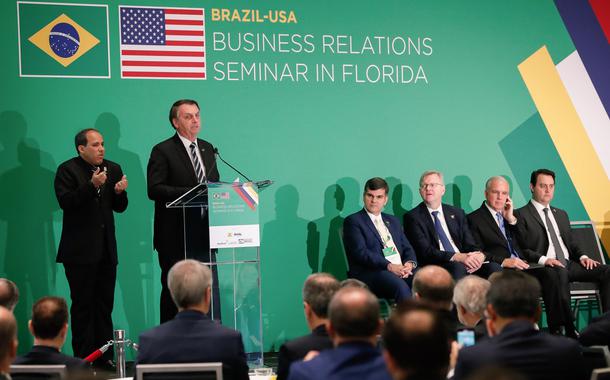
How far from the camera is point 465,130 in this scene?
7977 mm

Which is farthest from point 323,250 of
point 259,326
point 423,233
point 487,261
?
point 259,326

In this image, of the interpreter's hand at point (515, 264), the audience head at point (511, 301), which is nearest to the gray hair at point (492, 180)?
the interpreter's hand at point (515, 264)

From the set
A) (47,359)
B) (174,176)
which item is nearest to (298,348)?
(47,359)

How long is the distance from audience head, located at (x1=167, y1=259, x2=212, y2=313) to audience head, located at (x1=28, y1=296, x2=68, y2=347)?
1.56 ft

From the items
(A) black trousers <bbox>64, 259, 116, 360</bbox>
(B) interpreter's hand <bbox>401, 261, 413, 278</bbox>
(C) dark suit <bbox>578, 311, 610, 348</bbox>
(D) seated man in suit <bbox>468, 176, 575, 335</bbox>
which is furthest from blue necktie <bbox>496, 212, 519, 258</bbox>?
(A) black trousers <bbox>64, 259, 116, 360</bbox>

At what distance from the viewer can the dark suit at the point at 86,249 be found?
20.0 feet

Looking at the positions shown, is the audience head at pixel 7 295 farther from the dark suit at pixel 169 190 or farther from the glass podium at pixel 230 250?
the dark suit at pixel 169 190

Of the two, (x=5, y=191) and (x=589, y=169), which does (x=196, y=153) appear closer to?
(x=5, y=191)

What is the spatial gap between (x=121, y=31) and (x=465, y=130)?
339 centimetres

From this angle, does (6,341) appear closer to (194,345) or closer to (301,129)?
(194,345)

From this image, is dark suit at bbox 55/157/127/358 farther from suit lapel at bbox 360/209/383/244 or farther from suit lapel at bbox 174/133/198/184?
suit lapel at bbox 360/209/383/244

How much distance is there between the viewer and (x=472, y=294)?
388cm

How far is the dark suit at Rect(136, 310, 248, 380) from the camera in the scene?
324cm

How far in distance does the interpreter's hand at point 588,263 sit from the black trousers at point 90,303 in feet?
13.5
